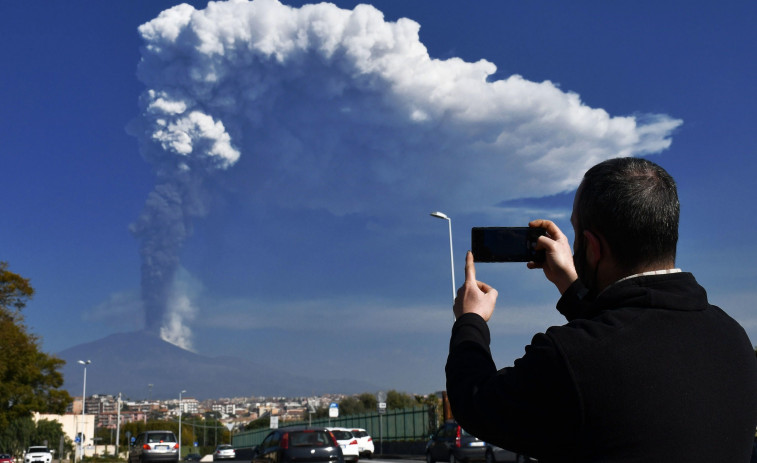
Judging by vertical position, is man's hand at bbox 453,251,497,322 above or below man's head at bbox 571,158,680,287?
below

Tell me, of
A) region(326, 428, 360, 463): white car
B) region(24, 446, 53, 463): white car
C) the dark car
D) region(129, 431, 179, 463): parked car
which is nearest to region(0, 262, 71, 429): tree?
region(24, 446, 53, 463): white car

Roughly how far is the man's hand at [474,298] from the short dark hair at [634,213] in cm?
34

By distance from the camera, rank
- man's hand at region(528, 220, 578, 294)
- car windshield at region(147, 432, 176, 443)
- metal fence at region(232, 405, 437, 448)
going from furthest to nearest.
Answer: metal fence at region(232, 405, 437, 448), car windshield at region(147, 432, 176, 443), man's hand at region(528, 220, 578, 294)

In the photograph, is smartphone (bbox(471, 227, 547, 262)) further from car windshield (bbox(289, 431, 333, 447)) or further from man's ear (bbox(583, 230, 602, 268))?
car windshield (bbox(289, 431, 333, 447))

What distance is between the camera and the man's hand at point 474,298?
2.07 m

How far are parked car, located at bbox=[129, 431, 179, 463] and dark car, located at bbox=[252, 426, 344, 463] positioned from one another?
59.8 ft

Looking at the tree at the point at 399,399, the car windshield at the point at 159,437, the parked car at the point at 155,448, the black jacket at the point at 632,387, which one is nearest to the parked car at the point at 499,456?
the parked car at the point at 155,448

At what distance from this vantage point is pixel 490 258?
7.70 feet

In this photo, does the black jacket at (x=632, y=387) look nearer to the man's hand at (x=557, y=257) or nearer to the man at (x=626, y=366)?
the man at (x=626, y=366)

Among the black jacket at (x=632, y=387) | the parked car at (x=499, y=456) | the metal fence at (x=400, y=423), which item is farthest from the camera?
the metal fence at (x=400, y=423)

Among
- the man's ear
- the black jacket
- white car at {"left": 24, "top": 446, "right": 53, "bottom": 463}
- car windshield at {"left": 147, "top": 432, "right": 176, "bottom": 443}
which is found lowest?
white car at {"left": 24, "top": 446, "right": 53, "bottom": 463}

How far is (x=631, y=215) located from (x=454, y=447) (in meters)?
26.1

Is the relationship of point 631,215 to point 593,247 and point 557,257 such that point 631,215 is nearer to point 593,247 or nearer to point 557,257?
point 593,247

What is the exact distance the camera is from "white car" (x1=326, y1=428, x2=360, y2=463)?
33878 mm
